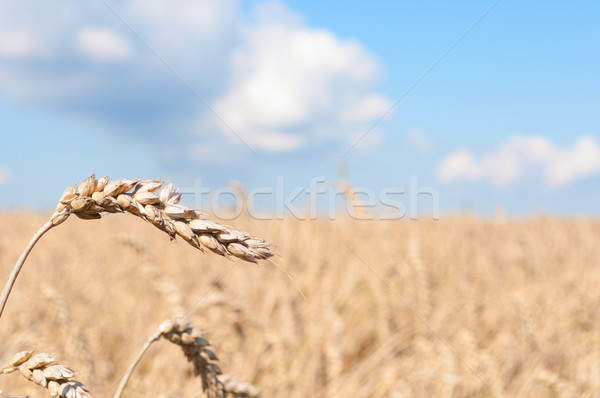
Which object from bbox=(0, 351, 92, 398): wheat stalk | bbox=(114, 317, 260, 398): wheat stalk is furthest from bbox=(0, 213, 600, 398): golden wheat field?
bbox=(0, 351, 92, 398): wheat stalk

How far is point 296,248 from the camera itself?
5816mm

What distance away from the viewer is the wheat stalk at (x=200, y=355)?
34.0 inches

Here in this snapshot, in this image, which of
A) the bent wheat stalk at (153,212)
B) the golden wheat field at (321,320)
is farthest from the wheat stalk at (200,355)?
the bent wheat stalk at (153,212)

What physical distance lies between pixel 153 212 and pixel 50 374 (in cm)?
24

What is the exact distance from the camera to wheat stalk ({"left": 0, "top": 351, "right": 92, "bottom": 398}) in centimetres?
61

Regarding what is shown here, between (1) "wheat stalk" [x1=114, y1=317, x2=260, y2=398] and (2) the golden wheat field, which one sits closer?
(1) "wheat stalk" [x1=114, y1=317, x2=260, y2=398]

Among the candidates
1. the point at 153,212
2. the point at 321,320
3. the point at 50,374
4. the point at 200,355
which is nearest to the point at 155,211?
the point at 153,212

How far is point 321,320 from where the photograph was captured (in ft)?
10.1

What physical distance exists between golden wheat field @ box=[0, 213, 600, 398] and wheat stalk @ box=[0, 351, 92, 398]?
0.49 m

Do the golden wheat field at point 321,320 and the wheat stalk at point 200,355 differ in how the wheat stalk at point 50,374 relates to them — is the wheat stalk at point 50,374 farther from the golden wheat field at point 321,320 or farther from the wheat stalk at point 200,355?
the golden wheat field at point 321,320

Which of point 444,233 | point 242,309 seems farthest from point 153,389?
point 444,233

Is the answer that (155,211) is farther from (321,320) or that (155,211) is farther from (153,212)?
(321,320)

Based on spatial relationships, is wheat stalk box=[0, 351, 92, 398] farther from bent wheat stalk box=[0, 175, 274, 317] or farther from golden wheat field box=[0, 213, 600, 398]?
golden wheat field box=[0, 213, 600, 398]

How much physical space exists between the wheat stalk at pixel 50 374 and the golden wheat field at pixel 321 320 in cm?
49
